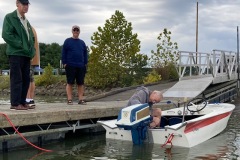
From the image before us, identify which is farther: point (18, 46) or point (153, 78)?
point (153, 78)

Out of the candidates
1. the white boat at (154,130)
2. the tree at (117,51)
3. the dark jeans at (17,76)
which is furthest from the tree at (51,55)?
the dark jeans at (17,76)

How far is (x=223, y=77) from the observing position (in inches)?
753

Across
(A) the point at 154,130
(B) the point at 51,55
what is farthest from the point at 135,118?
(B) the point at 51,55

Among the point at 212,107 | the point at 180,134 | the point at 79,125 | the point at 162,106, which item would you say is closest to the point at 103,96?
the point at 162,106

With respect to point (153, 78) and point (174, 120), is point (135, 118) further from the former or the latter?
point (153, 78)

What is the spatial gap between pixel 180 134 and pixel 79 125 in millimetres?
2347

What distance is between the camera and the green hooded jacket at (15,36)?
7.78 meters

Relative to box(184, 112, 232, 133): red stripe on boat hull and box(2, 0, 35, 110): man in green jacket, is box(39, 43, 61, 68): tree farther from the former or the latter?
box(2, 0, 35, 110): man in green jacket

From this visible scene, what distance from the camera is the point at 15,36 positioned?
7867 mm

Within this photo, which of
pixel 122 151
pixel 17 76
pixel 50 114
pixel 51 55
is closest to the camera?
pixel 122 151

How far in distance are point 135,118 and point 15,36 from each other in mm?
2663

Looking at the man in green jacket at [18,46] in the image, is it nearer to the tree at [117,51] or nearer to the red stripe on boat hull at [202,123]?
the red stripe on boat hull at [202,123]

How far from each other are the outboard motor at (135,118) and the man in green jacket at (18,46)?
1931 mm

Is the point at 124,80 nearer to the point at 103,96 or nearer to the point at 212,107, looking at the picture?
the point at 103,96
